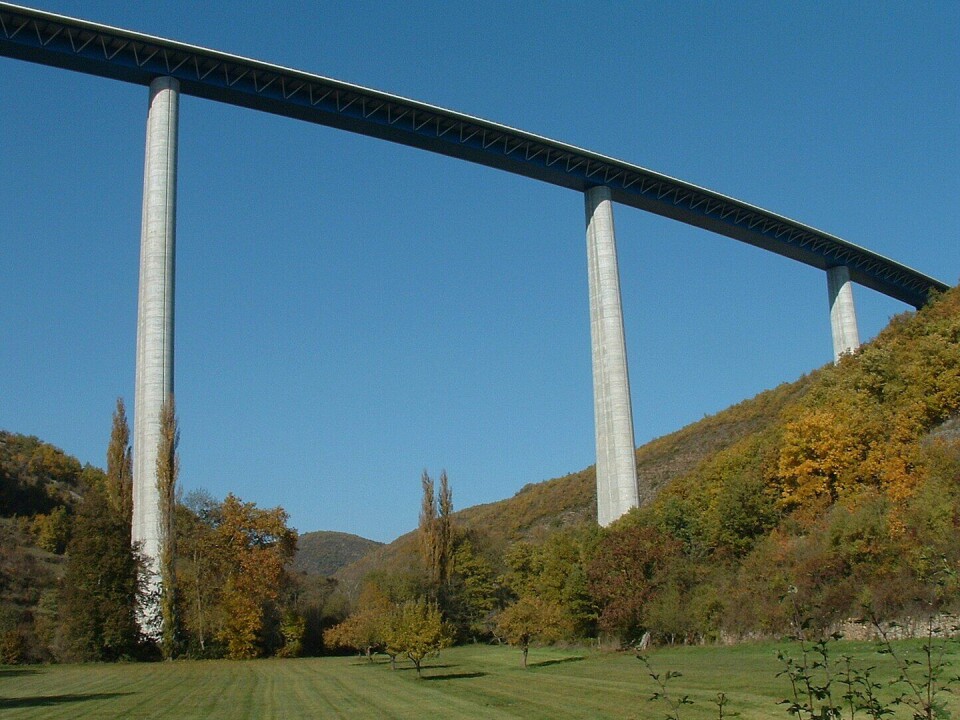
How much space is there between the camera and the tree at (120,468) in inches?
1518

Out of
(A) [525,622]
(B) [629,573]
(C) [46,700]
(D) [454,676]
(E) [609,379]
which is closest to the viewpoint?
(C) [46,700]

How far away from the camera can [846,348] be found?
5472cm

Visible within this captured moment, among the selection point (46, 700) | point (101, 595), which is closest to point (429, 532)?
point (101, 595)

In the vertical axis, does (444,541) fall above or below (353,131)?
below

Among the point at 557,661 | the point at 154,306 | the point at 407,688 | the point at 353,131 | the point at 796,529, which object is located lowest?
the point at 557,661

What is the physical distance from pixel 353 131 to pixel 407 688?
23069 mm

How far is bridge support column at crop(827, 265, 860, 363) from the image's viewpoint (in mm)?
54500

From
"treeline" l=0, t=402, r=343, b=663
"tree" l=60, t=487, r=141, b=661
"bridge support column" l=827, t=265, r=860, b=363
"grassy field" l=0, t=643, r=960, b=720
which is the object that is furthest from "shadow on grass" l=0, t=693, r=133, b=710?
"bridge support column" l=827, t=265, r=860, b=363

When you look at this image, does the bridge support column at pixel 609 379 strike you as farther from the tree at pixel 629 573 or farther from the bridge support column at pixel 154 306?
the bridge support column at pixel 154 306

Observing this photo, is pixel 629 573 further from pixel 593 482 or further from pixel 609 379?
pixel 593 482

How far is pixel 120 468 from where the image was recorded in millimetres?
40062

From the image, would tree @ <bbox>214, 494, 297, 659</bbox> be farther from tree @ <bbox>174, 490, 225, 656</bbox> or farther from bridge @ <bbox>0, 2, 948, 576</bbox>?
bridge @ <bbox>0, 2, 948, 576</bbox>

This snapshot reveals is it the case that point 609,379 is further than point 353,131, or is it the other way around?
point 609,379

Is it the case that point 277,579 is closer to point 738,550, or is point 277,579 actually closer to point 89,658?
point 89,658
